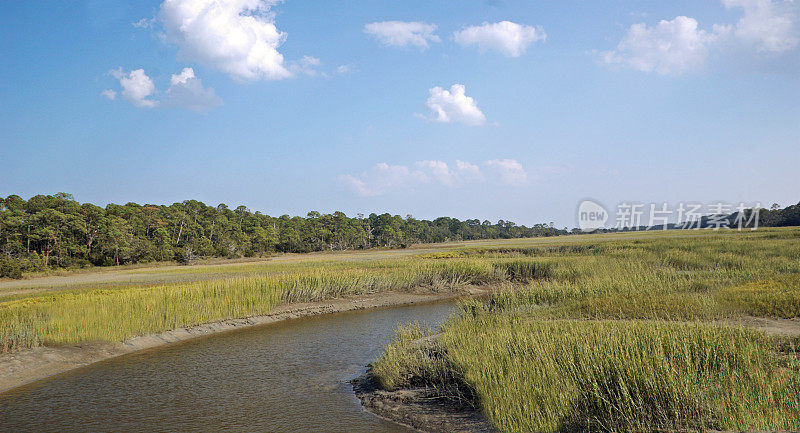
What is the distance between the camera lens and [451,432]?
23.2ft

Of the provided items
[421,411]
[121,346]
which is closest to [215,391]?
[421,411]

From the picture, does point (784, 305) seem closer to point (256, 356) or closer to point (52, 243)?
point (256, 356)

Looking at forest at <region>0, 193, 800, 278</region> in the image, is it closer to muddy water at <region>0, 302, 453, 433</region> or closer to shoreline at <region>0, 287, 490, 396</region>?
shoreline at <region>0, 287, 490, 396</region>

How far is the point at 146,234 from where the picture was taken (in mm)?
67375

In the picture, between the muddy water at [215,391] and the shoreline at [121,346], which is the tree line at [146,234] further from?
the muddy water at [215,391]

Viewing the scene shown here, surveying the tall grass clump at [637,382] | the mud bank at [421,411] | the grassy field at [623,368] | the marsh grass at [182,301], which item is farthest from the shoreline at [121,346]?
the tall grass clump at [637,382]

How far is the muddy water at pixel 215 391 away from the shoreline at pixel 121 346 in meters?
0.53

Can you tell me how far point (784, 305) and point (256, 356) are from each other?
48.2 ft

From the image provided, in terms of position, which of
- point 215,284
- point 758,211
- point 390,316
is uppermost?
point 758,211

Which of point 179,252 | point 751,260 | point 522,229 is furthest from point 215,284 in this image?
point 522,229

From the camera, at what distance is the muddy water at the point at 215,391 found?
26.6ft

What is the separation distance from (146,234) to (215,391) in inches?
2623

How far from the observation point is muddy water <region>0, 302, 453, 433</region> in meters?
8.11

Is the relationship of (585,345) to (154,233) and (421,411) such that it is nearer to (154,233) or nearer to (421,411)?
(421,411)
